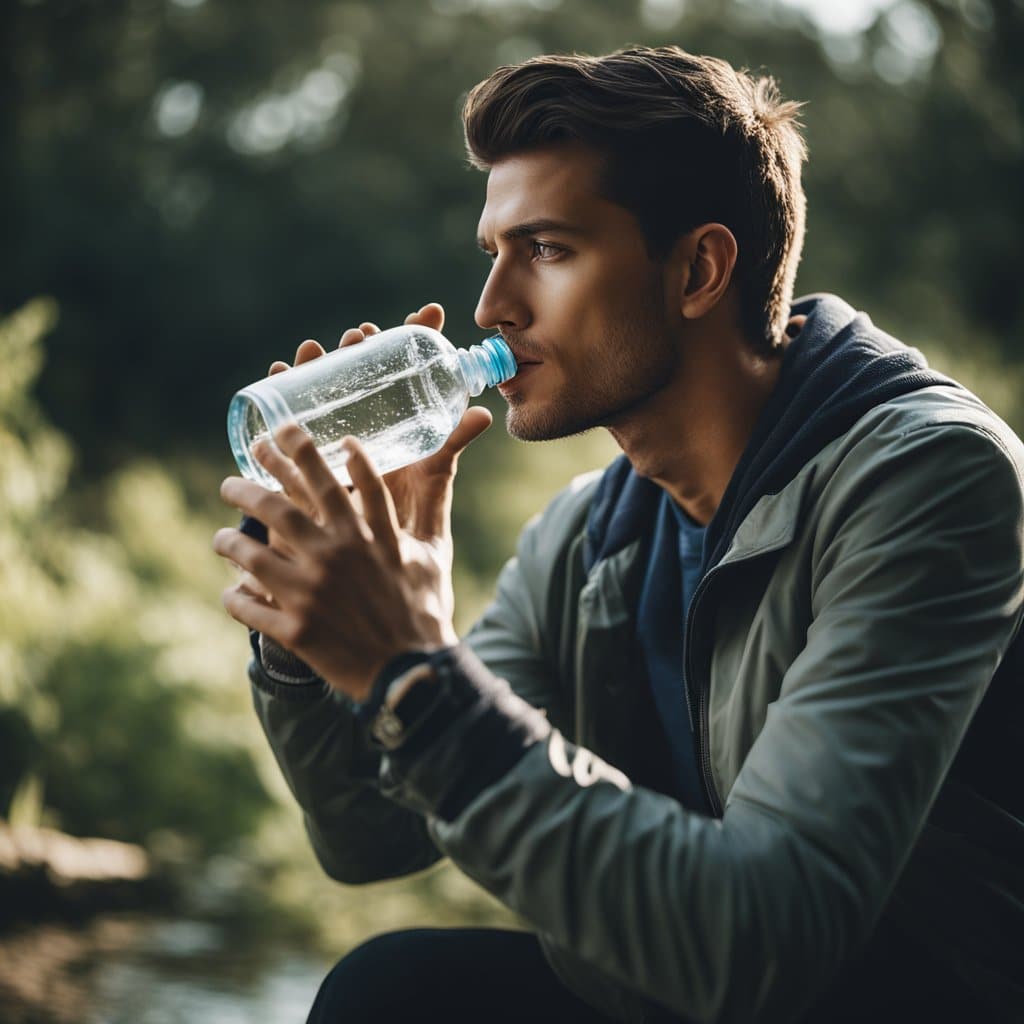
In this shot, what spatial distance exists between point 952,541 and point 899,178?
27.0ft

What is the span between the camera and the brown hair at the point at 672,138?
5.21 feet

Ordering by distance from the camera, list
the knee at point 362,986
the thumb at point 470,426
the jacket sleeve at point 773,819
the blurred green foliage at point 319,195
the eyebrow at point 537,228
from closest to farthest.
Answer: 1. the jacket sleeve at point 773,819
2. the thumb at point 470,426
3. the knee at point 362,986
4. the eyebrow at point 537,228
5. the blurred green foliage at point 319,195

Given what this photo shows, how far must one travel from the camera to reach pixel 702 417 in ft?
5.41

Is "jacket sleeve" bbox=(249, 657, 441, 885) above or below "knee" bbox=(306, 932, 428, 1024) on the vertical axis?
above

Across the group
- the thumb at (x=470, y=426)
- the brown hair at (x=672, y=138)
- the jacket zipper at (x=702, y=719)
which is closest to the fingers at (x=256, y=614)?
the thumb at (x=470, y=426)

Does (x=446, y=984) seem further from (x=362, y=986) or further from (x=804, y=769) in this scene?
(x=804, y=769)

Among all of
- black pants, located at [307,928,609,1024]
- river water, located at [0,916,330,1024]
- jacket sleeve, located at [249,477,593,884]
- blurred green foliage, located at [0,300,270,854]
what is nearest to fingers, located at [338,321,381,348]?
jacket sleeve, located at [249,477,593,884]

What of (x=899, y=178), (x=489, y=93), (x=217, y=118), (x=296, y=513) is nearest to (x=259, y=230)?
(x=217, y=118)

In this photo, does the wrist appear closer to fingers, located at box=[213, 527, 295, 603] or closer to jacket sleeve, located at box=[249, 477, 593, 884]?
fingers, located at box=[213, 527, 295, 603]

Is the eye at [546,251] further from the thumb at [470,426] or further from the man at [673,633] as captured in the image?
the thumb at [470,426]

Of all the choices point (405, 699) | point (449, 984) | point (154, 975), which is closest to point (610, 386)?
point (405, 699)

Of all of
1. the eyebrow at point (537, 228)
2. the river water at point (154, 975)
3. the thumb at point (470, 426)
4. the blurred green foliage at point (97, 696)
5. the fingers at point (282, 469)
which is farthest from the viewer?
the blurred green foliage at point (97, 696)

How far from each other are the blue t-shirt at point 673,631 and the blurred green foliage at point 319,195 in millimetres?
3302

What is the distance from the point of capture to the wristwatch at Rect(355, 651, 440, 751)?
1.01 metres
